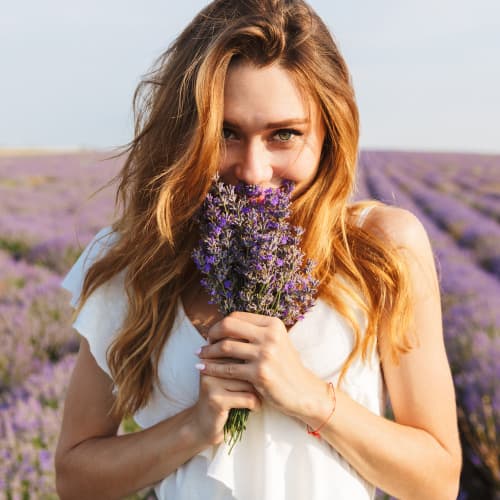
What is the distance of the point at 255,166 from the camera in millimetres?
1481

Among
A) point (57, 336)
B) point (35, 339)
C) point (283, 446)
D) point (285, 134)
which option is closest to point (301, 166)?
point (285, 134)

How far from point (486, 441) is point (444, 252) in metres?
3.87

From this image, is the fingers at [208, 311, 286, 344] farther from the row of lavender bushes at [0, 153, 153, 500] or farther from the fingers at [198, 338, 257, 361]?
the row of lavender bushes at [0, 153, 153, 500]

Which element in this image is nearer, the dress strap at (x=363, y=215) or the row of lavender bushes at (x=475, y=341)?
the dress strap at (x=363, y=215)

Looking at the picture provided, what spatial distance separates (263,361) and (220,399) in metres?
0.13

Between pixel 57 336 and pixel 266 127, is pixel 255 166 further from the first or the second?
pixel 57 336

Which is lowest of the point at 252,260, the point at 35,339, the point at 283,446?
→ the point at 35,339

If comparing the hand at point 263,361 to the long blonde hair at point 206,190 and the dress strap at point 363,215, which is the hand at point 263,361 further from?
the dress strap at point 363,215

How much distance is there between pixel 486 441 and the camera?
344 centimetres

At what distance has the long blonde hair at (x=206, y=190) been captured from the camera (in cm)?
152

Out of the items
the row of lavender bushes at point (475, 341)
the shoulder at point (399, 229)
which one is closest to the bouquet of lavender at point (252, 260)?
the shoulder at point (399, 229)

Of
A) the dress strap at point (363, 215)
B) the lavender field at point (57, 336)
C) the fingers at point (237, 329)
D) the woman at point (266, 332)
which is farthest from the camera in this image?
the lavender field at point (57, 336)

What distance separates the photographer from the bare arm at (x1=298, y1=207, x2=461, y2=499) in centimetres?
143

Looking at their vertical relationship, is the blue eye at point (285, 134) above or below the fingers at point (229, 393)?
above
